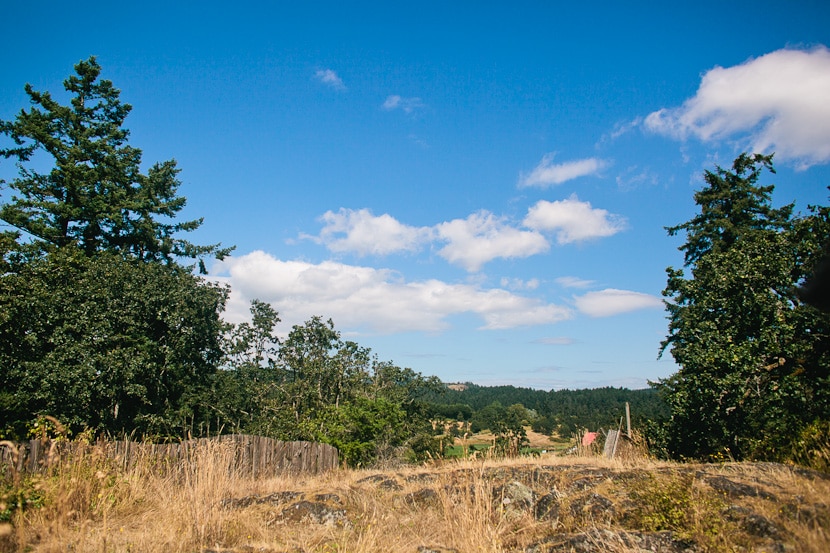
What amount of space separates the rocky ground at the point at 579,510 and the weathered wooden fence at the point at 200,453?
1.32 meters

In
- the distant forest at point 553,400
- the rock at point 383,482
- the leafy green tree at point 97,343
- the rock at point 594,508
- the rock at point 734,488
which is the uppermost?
the leafy green tree at point 97,343

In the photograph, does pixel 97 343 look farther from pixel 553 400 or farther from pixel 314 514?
pixel 553 400

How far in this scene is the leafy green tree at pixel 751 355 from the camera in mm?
9734

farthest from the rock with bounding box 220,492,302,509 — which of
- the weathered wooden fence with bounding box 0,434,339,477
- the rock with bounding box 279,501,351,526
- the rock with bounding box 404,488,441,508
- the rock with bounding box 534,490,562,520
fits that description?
the rock with bounding box 534,490,562,520

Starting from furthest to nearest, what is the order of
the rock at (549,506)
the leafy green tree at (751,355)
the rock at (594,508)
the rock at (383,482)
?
the leafy green tree at (751,355) → the rock at (383,482) → the rock at (549,506) → the rock at (594,508)

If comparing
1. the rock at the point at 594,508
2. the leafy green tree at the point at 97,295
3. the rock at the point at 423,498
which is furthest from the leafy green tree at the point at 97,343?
the rock at the point at 594,508

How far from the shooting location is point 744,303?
11.1m

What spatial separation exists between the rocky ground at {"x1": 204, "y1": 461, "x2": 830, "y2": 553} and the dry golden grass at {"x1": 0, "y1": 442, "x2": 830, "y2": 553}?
2cm

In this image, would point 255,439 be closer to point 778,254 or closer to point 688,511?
point 688,511

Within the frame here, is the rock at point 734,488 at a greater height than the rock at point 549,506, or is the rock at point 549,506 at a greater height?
the rock at point 734,488

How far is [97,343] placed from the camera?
1465 cm

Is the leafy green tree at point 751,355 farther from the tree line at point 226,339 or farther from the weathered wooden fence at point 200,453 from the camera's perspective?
the weathered wooden fence at point 200,453

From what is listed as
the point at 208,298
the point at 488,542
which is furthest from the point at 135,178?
the point at 488,542

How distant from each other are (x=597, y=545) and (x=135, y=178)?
24888mm
